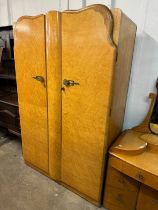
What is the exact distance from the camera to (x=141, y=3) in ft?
4.81

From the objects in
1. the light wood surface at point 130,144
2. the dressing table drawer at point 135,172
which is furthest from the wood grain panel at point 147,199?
the light wood surface at point 130,144

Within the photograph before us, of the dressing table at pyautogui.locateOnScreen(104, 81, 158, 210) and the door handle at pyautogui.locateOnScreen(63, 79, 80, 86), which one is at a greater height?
the door handle at pyautogui.locateOnScreen(63, 79, 80, 86)

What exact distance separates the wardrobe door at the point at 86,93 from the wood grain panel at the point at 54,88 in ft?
0.19

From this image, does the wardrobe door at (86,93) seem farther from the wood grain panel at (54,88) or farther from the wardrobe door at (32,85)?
the wardrobe door at (32,85)

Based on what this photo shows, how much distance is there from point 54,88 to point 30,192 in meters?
1.15

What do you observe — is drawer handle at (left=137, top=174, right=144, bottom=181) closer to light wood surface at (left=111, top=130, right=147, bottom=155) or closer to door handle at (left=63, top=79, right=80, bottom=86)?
light wood surface at (left=111, top=130, right=147, bottom=155)

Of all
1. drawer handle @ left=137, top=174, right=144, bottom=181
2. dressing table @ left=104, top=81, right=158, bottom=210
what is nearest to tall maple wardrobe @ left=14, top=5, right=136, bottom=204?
dressing table @ left=104, top=81, right=158, bottom=210

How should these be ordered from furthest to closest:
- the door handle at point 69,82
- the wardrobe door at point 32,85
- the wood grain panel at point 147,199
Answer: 1. the wardrobe door at point 32,85
2. the door handle at point 69,82
3. the wood grain panel at point 147,199

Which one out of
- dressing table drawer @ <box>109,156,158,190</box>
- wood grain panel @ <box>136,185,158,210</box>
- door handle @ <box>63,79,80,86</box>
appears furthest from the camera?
door handle @ <box>63,79,80,86</box>

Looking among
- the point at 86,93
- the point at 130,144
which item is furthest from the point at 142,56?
the point at 130,144

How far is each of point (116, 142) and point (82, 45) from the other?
2.93 feet

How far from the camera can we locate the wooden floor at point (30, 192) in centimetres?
159

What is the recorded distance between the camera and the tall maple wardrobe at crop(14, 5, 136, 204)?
3.85ft

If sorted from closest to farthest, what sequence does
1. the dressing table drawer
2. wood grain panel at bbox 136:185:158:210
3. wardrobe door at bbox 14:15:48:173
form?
the dressing table drawer → wood grain panel at bbox 136:185:158:210 → wardrobe door at bbox 14:15:48:173
